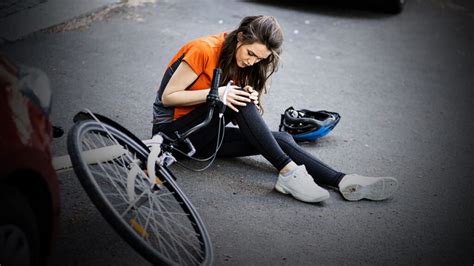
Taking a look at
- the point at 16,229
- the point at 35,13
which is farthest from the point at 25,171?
the point at 35,13

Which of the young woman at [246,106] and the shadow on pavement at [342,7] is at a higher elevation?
the young woman at [246,106]

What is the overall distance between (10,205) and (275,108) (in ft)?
11.0

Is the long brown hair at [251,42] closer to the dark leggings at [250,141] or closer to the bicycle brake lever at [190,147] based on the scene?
the dark leggings at [250,141]

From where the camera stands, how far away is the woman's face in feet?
11.6

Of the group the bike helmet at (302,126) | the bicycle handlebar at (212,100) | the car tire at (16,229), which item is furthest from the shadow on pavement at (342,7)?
the car tire at (16,229)

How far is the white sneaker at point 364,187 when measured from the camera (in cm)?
382

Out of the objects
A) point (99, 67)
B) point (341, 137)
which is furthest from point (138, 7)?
point (341, 137)

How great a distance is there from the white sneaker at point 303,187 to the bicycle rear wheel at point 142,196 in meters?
0.82

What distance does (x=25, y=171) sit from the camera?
2.16 m

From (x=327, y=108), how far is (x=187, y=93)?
2.11 m

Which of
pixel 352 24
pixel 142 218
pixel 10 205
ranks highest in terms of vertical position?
pixel 10 205

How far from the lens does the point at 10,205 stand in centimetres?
212

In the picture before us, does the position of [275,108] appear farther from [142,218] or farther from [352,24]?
[352,24]

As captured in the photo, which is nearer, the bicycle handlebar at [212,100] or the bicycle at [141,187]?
the bicycle at [141,187]
